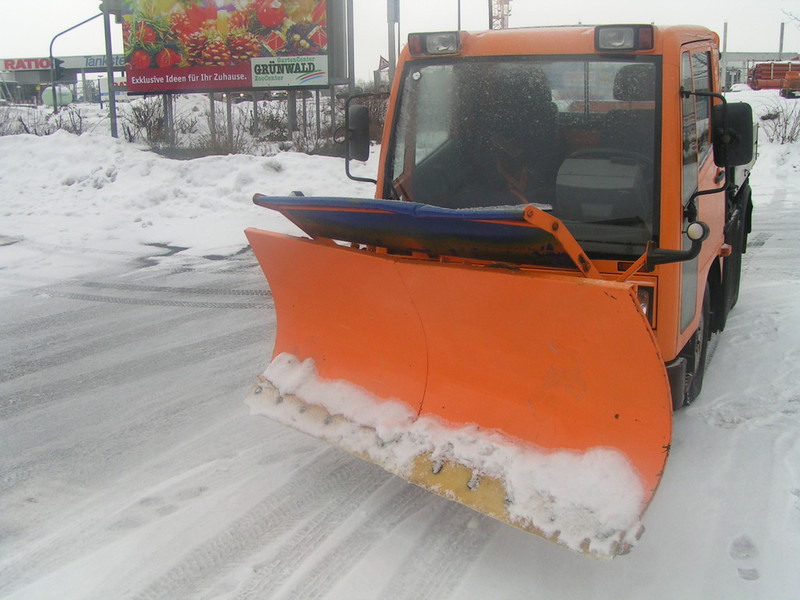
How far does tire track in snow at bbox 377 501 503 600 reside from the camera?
2.79 m

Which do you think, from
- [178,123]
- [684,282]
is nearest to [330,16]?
[178,123]

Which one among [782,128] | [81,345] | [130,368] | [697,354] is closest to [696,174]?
[697,354]

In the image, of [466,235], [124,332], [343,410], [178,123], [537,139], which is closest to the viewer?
[466,235]

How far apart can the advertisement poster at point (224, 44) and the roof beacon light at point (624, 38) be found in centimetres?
1392

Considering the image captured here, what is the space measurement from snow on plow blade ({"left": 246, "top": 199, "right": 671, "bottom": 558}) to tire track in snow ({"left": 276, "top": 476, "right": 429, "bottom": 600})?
0.28 meters

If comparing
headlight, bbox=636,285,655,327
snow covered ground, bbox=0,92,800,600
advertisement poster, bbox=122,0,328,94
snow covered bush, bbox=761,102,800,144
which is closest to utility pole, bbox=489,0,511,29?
snow covered bush, bbox=761,102,800,144

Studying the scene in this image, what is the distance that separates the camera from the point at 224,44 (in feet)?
56.2

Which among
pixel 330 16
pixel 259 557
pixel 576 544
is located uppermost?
pixel 330 16

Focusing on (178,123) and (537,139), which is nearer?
(537,139)

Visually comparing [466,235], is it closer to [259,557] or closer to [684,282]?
[684,282]

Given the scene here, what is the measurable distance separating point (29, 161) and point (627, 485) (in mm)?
13594

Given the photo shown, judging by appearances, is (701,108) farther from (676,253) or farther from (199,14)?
(199,14)

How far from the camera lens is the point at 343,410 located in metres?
3.48

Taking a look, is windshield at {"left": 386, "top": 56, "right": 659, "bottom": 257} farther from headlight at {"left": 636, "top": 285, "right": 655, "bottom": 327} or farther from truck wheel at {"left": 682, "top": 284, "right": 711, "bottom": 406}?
truck wheel at {"left": 682, "top": 284, "right": 711, "bottom": 406}
